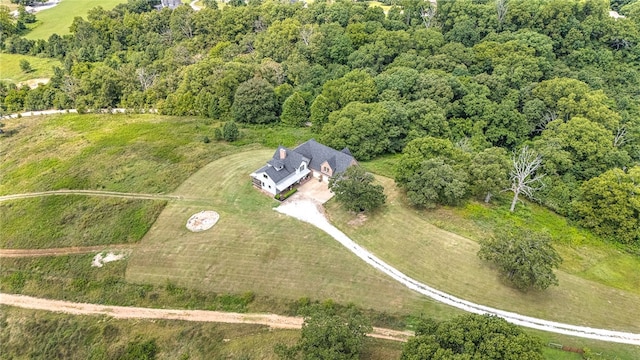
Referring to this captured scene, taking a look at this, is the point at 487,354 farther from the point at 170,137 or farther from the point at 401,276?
the point at 170,137

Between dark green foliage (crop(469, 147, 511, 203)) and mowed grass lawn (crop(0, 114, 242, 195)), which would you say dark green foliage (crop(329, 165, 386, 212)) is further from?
mowed grass lawn (crop(0, 114, 242, 195))

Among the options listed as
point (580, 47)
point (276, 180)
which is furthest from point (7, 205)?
point (580, 47)

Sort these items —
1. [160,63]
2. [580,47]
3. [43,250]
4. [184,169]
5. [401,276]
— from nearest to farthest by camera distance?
[401,276]
[43,250]
[184,169]
[580,47]
[160,63]

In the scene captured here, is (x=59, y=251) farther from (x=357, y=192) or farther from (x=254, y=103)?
(x=254, y=103)

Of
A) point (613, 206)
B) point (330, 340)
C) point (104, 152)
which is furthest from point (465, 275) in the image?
point (104, 152)

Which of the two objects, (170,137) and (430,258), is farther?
(170,137)

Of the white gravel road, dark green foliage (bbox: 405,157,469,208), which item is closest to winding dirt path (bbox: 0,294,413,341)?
the white gravel road
